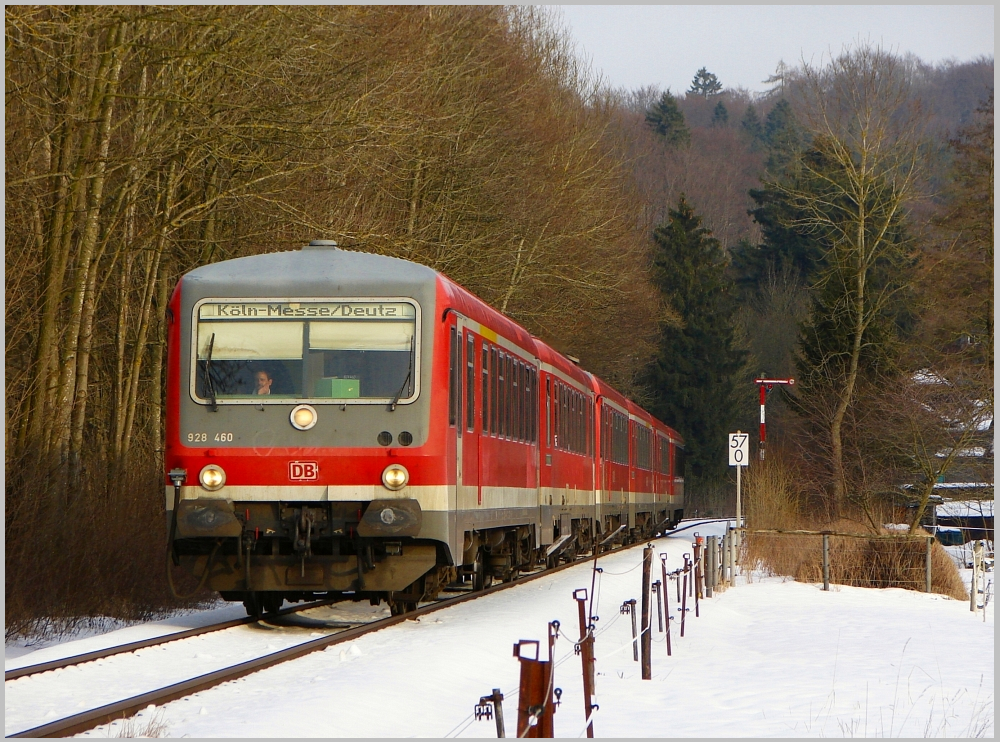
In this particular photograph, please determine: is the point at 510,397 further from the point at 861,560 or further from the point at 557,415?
the point at 861,560

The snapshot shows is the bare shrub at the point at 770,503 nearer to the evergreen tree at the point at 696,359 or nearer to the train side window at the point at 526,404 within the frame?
the train side window at the point at 526,404

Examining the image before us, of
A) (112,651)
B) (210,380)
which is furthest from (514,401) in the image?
(112,651)

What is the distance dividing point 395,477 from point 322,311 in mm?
1564

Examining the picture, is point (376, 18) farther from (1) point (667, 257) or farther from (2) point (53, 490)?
(1) point (667, 257)

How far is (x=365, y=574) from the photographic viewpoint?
40.6 feet

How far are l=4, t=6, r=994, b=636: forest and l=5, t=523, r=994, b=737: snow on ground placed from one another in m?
4.24

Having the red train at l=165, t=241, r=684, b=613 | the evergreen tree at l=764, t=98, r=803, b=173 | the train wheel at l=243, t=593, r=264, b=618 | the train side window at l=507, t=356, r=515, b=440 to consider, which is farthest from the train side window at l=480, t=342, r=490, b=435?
the evergreen tree at l=764, t=98, r=803, b=173

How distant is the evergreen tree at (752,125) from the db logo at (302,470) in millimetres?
88236

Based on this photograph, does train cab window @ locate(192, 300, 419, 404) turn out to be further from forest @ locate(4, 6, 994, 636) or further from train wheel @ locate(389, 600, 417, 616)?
forest @ locate(4, 6, 994, 636)

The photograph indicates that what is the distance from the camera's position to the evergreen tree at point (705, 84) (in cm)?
11569

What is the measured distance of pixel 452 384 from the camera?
12.6 m

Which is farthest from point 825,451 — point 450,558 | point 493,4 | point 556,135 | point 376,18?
A: point 450,558

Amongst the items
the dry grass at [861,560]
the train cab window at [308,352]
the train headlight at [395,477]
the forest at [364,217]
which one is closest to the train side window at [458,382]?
the train cab window at [308,352]

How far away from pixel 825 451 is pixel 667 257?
2806cm
